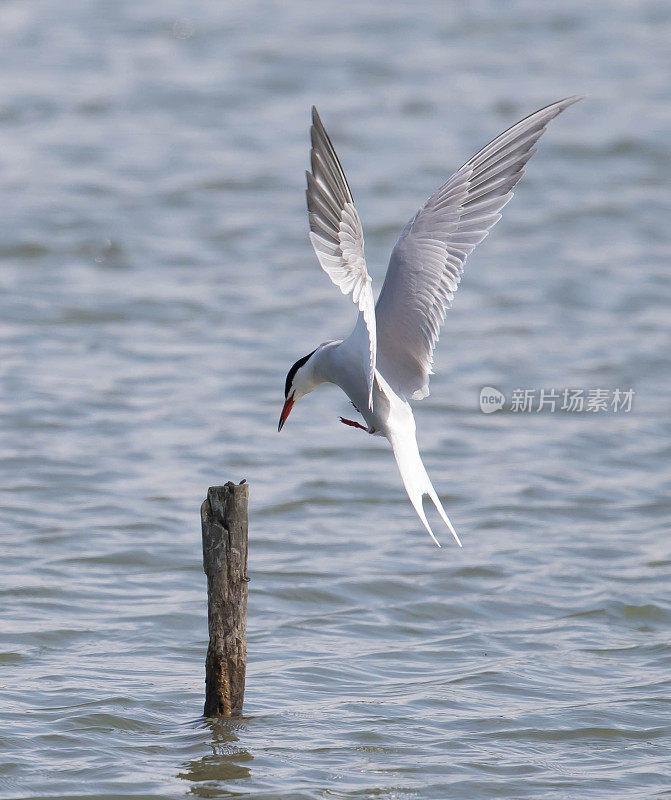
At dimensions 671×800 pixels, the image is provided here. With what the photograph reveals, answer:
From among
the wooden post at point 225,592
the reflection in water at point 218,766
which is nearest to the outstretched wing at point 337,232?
the wooden post at point 225,592

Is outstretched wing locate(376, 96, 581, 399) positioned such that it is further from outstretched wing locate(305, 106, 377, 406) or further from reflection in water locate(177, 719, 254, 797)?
reflection in water locate(177, 719, 254, 797)

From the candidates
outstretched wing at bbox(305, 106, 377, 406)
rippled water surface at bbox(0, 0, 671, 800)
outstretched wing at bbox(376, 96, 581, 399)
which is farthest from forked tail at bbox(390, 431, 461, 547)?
rippled water surface at bbox(0, 0, 671, 800)

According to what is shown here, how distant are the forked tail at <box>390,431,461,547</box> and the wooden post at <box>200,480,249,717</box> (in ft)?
2.02

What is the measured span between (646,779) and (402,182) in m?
10.9

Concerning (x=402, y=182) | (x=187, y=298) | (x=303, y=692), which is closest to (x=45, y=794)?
(x=303, y=692)

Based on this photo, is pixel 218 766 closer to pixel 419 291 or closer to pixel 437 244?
pixel 419 291

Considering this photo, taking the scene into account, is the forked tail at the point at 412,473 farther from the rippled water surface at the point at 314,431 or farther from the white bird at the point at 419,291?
the rippled water surface at the point at 314,431

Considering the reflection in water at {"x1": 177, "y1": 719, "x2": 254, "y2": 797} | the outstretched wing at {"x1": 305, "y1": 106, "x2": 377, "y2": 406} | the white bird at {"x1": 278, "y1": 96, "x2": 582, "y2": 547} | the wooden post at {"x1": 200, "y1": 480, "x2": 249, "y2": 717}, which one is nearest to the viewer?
the outstretched wing at {"x1": 305, "y1": 106, "x2": 377, "y2": 406}

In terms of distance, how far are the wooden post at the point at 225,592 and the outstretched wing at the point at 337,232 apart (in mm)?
802

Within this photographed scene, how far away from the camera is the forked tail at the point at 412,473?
16.6 ft

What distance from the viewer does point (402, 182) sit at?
50.9ft

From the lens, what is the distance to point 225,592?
517 centimetres

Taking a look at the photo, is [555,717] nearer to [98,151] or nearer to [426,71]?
[98,151]

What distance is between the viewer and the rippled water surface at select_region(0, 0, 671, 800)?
5656mm
